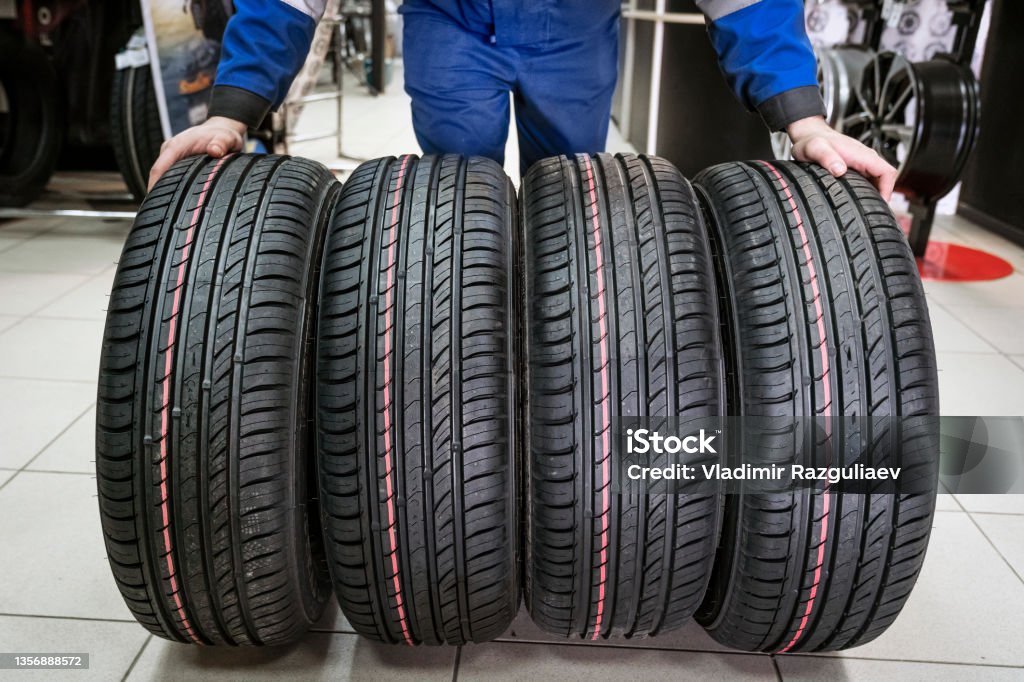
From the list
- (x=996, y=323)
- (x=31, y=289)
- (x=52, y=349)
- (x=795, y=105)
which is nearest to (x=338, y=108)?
(x=31, y=289)

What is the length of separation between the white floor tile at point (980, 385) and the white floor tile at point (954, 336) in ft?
0.17

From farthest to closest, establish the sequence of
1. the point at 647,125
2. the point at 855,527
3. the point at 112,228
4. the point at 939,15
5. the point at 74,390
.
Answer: the point at 647,125, the point at 939,15, the point at 112,228, the point at 74,390, the point at 855,527

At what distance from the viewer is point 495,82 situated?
170 cm

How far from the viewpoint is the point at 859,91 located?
12.5 feet

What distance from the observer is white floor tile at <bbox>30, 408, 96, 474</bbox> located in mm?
1875

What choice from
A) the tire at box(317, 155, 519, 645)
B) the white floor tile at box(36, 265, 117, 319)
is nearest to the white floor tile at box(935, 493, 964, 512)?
the tire at box(317, 155, 519, 645)

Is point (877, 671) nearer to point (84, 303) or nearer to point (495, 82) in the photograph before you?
point (495, 82)

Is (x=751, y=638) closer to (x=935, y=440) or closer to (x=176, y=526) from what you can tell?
(x=935, y=440)

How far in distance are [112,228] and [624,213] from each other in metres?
3.33

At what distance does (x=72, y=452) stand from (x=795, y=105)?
1.82 m

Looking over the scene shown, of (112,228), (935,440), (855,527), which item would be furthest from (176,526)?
(112,228)

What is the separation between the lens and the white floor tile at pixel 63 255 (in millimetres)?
3229

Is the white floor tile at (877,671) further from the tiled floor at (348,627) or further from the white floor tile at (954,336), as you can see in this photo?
the white floor tile at (954,336)

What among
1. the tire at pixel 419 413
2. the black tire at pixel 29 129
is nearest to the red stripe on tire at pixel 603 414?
the tire at pixel 419 413
